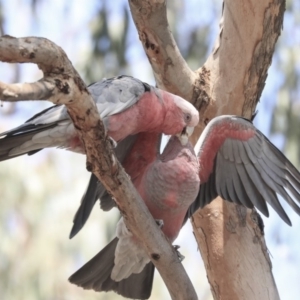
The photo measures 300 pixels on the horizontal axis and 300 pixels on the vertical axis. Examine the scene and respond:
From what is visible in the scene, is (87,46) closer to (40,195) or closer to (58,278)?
(40,195)

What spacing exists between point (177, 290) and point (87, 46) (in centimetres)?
339

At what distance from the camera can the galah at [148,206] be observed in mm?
2510

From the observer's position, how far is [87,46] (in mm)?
5367

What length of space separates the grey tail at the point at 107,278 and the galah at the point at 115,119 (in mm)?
568

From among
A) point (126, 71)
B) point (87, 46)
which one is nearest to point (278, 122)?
point (126, 71)

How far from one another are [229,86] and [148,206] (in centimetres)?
69

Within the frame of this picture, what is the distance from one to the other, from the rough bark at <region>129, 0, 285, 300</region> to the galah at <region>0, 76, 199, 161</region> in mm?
291

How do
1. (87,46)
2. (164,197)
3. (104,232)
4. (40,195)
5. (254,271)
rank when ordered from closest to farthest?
(164,197)
(254,271)
(104,232)
(40,195)
(87,46)

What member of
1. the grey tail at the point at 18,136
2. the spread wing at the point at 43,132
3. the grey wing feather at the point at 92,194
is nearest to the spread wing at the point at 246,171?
the grey wing feather at the point at 92,194

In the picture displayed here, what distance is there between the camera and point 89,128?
189 centimetres

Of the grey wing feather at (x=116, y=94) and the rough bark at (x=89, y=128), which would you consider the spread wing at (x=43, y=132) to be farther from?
the rough bark at (x=89, y=128)

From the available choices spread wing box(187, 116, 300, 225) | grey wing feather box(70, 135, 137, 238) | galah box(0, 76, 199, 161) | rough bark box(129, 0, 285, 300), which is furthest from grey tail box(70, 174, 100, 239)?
rough bark box(129, 0, 285, 300)

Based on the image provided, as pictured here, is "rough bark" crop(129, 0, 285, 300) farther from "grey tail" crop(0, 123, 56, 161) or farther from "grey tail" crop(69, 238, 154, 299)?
"grey tail" crop(0, 123, 56, 161)

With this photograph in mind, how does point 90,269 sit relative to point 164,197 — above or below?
below
